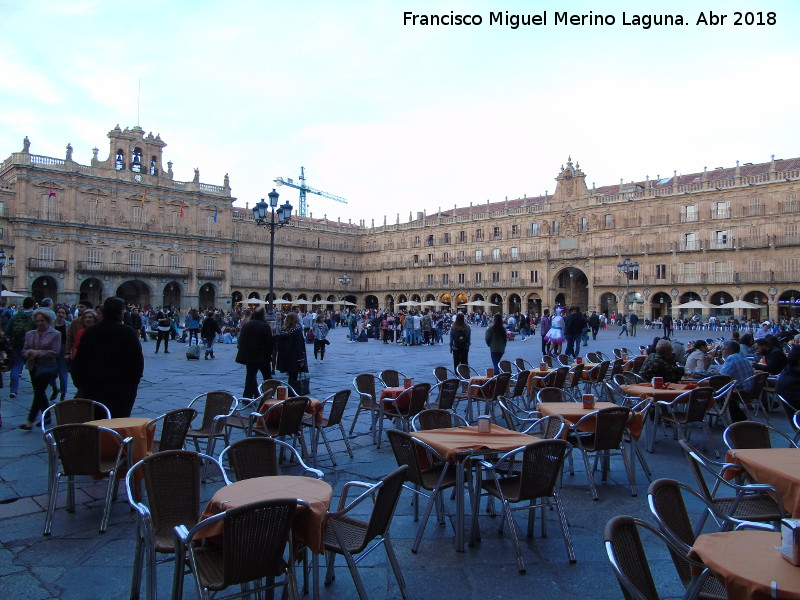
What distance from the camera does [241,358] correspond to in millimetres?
7129

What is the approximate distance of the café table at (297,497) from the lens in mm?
2480

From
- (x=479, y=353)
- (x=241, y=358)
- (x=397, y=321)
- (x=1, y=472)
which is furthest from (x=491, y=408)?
(x=397, y=321)

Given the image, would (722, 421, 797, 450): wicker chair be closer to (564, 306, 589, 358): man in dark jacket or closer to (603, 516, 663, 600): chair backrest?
(603, 516, 663, 600): chair backrest

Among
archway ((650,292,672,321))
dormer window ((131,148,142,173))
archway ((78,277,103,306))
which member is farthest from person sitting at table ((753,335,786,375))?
dormer window ((131,148,142,173))

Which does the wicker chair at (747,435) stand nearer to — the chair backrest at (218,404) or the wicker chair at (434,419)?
the wicker chair at (434,419)

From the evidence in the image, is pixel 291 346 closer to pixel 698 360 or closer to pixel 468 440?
pixel 468 440

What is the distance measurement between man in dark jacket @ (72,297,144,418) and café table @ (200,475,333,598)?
88.3 inches

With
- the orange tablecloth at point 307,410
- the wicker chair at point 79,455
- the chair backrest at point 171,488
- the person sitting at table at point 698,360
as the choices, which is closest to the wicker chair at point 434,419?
the orange tablecloth at point 307,410

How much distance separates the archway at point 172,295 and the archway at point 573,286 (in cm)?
2779

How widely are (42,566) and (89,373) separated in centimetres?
189

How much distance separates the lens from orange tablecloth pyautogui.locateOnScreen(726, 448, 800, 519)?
3.02 meters

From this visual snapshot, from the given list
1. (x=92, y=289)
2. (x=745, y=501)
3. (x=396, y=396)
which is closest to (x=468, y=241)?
(x=92, y=289)

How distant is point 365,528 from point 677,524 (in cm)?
148

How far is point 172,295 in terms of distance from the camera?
41.7 m
